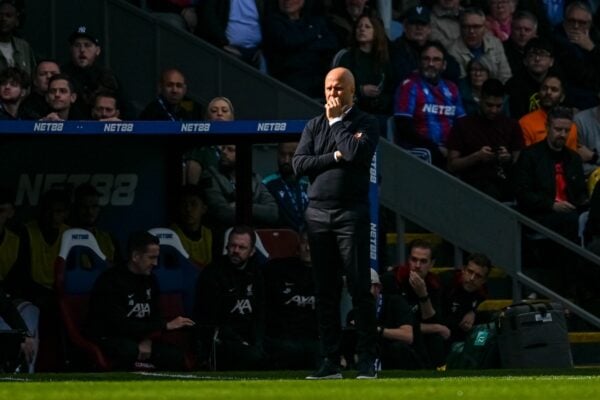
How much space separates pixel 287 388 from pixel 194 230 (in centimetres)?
531

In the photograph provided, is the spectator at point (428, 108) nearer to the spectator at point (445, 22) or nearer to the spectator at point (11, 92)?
the spectator at point (445, 22)

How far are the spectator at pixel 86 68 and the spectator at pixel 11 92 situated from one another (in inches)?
38.2

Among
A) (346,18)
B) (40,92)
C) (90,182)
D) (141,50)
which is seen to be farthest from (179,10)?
(40,92)

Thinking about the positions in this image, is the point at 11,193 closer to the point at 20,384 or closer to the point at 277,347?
the point at 277,347

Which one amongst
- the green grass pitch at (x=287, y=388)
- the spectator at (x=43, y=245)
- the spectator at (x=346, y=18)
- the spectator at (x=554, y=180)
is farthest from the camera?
the spectator at (x=346, y=18)

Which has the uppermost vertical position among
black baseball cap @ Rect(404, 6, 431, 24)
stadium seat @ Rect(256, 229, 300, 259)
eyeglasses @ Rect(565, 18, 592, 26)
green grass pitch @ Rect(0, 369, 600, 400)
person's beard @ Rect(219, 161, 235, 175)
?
eyeglasses @ Rect(565, 18, 592, 26)

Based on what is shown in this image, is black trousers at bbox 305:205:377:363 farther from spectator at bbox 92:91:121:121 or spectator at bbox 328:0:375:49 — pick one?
spectator at bbox 328:0:375:49

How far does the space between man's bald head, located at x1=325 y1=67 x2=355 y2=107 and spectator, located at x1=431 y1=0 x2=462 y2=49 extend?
7259mm

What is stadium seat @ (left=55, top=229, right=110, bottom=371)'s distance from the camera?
16.0 m

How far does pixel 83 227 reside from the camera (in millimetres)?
17016

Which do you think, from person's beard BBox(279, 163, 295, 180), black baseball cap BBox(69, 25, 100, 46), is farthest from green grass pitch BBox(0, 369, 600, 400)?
black baseball cap BBox(69, 25, 100, 46)

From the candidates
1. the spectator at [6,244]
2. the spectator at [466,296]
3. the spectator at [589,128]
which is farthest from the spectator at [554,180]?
the spectator at [6,244]

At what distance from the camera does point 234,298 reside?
16641 millimetres

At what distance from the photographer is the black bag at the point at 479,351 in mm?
16906
